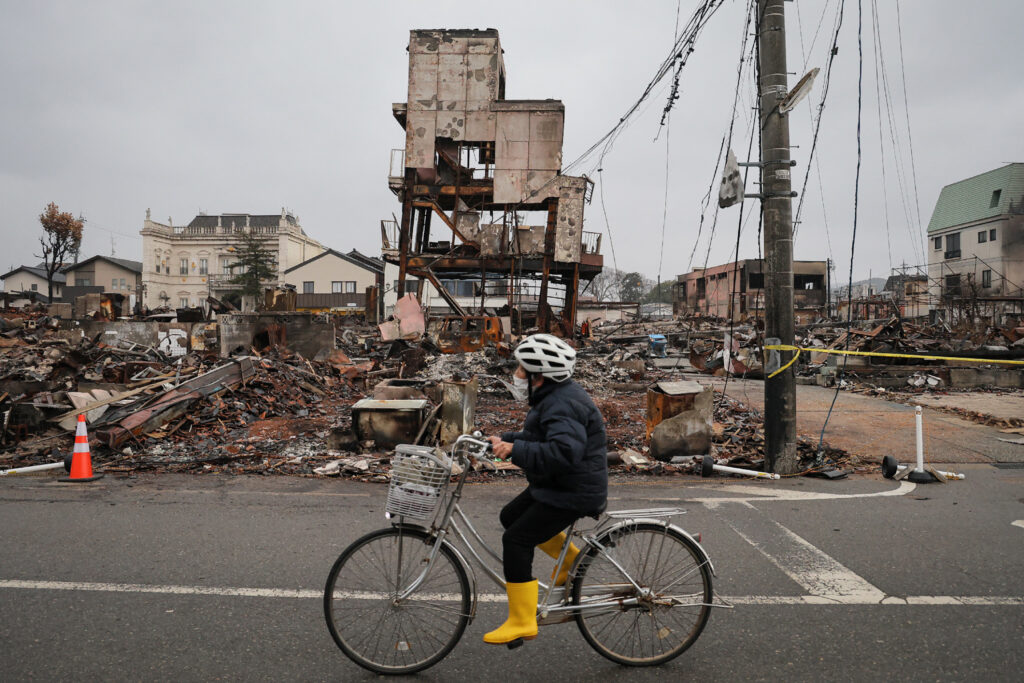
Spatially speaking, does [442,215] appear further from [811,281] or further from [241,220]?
[241,220]

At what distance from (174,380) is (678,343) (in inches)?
950

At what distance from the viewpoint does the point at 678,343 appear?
31.4m

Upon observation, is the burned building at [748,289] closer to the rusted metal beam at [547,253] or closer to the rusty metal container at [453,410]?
the rusted metal beam at [547,253]

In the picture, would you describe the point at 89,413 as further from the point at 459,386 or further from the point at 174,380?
the point at 459,386

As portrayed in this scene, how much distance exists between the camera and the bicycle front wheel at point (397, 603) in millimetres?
3074

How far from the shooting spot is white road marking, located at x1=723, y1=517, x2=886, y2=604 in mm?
4109

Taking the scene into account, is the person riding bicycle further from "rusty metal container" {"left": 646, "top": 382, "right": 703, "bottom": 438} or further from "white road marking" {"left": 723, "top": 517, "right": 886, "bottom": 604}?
"rusty metal container" {"left": 646, "top": 382, "right": 703, "bottom": 438}

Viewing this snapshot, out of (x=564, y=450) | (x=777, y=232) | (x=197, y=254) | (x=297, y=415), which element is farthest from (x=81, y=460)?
(x=197, y=254)

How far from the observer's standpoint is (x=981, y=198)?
171ft

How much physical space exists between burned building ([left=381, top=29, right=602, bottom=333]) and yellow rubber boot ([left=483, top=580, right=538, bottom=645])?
22.8m

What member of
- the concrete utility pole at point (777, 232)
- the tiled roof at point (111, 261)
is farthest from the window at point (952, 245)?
the tiled roof at point (111, 261)

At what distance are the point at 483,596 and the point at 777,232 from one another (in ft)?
19.1

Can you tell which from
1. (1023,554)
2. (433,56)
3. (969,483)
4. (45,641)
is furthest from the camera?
(433,56)

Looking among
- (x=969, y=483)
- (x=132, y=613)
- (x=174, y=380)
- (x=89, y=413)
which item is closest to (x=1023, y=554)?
(x=969, y=483)
